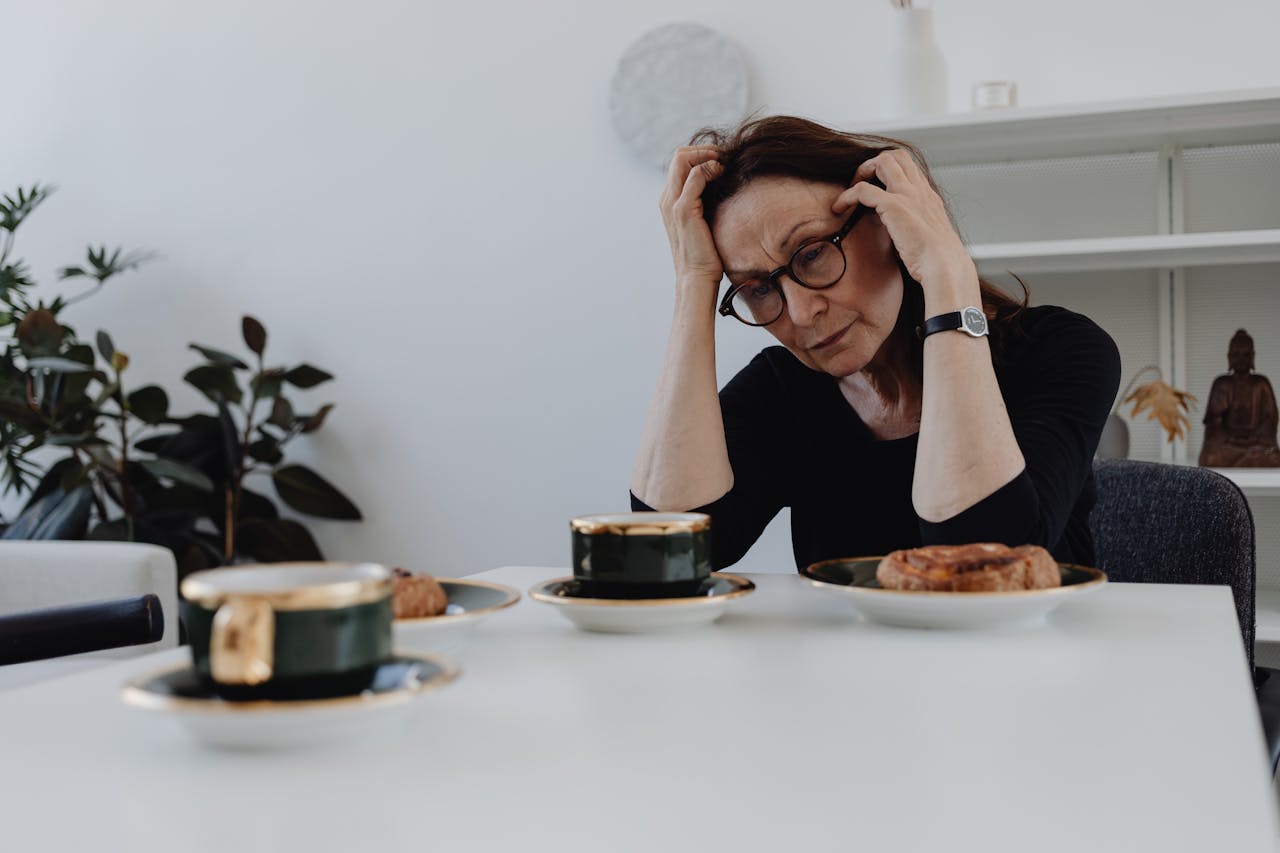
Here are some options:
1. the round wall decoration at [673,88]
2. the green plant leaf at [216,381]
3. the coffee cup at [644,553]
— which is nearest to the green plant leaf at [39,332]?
the green plant leaf at [216,381]

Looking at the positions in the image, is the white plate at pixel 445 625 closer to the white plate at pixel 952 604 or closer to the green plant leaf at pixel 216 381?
the white plate at pixel 952 604

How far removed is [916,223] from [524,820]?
3.15ft

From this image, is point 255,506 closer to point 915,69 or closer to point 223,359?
point 223,359

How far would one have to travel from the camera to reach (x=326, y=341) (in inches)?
134

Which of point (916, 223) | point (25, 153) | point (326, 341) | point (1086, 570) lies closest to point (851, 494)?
point (916, 223)

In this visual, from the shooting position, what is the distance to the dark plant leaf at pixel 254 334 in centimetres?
319

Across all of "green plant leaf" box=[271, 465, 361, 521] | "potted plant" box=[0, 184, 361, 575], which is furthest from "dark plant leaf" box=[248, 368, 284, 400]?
"green plant leaf" box=[271, 465, 361, 521]

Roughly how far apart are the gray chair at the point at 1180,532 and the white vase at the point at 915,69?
129cm

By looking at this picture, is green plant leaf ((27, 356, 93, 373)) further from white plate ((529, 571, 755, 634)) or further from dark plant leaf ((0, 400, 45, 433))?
white plate ((529, 571, 755, 634))

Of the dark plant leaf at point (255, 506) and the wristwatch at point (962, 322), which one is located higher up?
the wristwatch at point (962, 322)

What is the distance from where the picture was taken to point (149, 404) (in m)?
3.21

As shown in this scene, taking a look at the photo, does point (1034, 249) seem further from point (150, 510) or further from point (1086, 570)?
point (150, 510)

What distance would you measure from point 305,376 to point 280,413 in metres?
0.12

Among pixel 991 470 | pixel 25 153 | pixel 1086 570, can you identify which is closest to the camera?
pixel 1086 570
